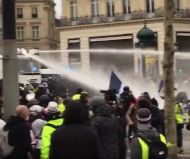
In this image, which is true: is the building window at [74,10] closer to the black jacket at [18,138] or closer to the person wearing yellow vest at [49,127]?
the person wearing yellow vest at [49,127]

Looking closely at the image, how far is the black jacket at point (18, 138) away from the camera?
6559mm

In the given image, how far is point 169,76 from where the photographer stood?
29.6 feet

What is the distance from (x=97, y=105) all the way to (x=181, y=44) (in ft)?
117

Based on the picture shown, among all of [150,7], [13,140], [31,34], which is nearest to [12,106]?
[13,140]

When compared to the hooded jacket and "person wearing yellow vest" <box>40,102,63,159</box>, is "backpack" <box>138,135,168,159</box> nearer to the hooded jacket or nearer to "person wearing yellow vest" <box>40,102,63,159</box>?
the hooded jacket

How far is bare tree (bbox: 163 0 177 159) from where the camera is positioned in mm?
8930

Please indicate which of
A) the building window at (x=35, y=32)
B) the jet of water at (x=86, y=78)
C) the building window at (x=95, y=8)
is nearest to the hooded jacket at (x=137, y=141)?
the jet of water at (x=86, y=78)

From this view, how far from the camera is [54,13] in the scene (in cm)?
8012

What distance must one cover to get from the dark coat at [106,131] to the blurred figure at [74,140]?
170 cm

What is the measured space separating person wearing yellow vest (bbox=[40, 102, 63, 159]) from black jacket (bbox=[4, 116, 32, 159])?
288 millimetres

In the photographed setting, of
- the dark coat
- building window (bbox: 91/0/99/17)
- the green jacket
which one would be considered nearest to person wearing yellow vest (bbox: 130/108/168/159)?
the dark coat

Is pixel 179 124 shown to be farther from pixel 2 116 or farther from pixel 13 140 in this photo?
pixel 13 140

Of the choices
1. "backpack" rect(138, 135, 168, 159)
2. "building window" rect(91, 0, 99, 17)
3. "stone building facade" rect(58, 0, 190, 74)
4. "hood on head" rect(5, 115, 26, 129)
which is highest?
"building window" rect(91, 0, 99, 17)

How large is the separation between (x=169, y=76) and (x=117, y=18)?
3432 centimetres
